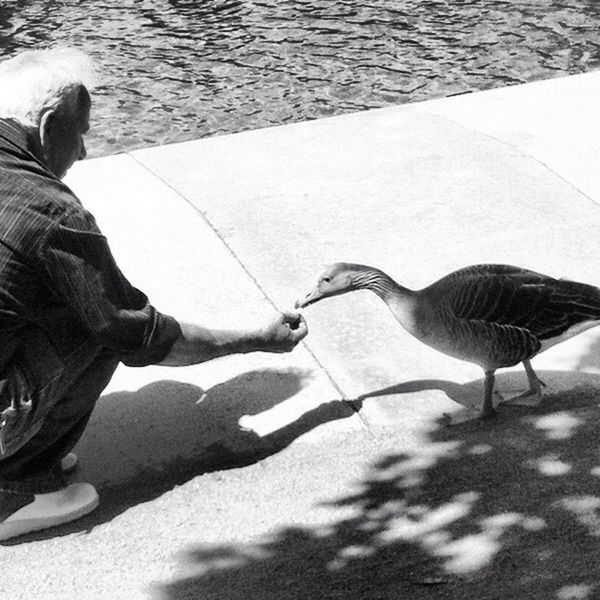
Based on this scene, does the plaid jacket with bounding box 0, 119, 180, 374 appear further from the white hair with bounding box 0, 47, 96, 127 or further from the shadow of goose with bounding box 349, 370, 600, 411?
the shadow of goose with bounding box 349, 370, 600, 411

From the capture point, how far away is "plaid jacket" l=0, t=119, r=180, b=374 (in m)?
3.90

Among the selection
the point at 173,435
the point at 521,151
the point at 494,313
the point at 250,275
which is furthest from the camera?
the point at 521,151

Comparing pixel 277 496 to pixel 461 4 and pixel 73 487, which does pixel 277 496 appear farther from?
pixel 461 4

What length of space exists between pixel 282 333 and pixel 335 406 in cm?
53

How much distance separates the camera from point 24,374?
13.5ft

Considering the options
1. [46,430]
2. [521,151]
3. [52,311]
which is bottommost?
[521,151]

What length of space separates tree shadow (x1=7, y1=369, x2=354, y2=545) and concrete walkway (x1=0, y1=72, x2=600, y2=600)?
0.4 inches

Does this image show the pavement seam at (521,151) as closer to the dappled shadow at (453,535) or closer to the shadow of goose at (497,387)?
the shadow of goose at (497,387)

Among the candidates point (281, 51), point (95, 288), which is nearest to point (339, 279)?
point (95, 288)

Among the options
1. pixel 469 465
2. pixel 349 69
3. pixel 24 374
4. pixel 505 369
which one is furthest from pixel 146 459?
pixel 349 69

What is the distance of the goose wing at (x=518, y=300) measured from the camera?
4645mm

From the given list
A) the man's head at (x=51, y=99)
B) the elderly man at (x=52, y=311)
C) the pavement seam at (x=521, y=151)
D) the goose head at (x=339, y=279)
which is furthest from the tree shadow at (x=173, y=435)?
the pavement seam at (x=521, y=151)

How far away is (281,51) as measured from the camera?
37.9 feet

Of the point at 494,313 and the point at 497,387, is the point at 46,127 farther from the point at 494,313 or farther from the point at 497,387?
the point at 497,387
